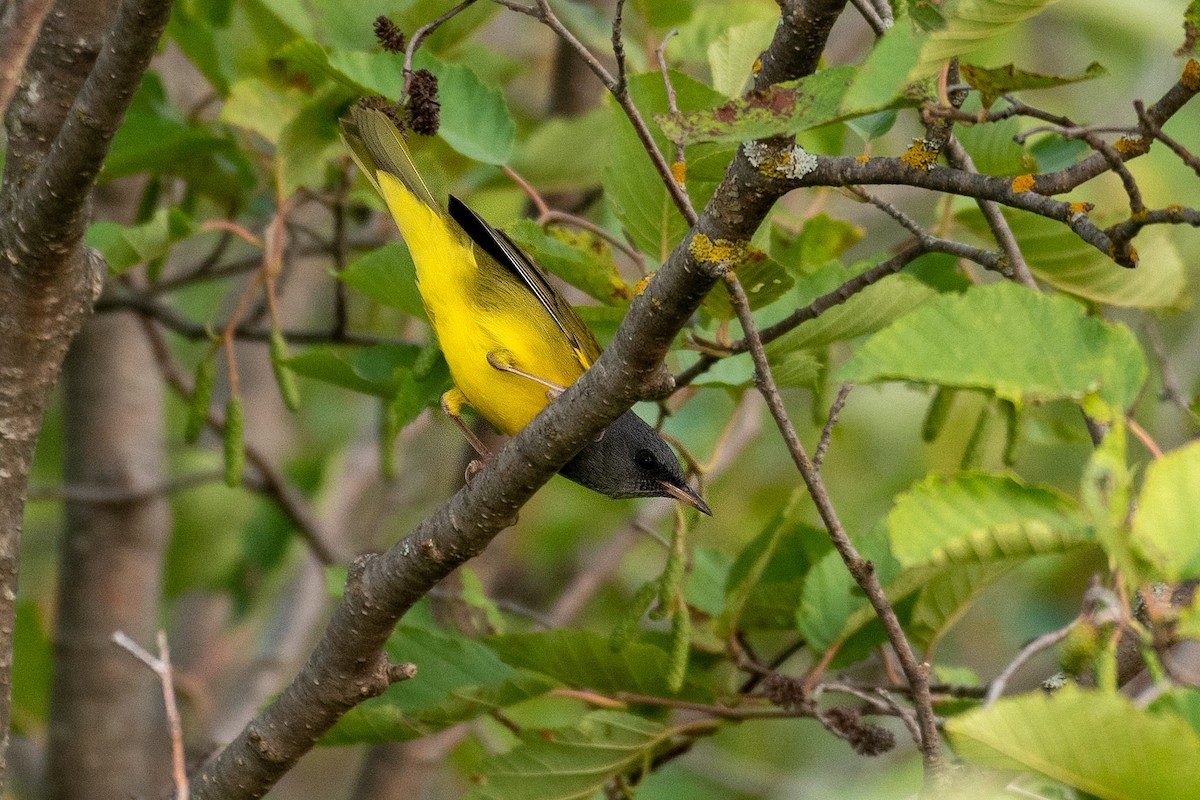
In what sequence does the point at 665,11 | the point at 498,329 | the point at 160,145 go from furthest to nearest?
the point at 665,11, the point at 160,145, the point at 498,329

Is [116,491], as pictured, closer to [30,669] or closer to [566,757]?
[30,669]

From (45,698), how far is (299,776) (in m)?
4.32

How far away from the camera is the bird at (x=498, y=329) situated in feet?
10.3

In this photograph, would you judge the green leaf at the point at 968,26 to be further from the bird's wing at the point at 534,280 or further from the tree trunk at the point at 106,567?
the tree trunk at the point at 106,567

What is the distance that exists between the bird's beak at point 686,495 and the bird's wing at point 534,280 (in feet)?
1.21

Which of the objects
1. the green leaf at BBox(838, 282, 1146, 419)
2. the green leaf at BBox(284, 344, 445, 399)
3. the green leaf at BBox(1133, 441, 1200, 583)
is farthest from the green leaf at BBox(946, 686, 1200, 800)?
the green leaf at BBox(284, 344, 445, 399)

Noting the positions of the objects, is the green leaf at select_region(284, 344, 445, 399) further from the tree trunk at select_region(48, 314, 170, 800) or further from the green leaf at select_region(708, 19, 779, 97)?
the tree trunk at select_region(48, 314, 170, 800)

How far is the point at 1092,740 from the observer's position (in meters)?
1.33

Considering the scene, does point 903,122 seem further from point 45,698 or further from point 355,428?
point 45,698

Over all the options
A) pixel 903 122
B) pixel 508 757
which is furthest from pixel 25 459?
pixel 903 122

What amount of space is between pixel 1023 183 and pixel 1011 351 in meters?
0.28

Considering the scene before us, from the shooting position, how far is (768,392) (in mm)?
2057

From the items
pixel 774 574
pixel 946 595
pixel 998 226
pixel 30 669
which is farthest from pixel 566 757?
pixel 30 669

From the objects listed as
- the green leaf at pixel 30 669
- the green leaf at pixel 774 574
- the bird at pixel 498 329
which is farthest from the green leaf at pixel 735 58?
the green leaf at pixel 30 669
